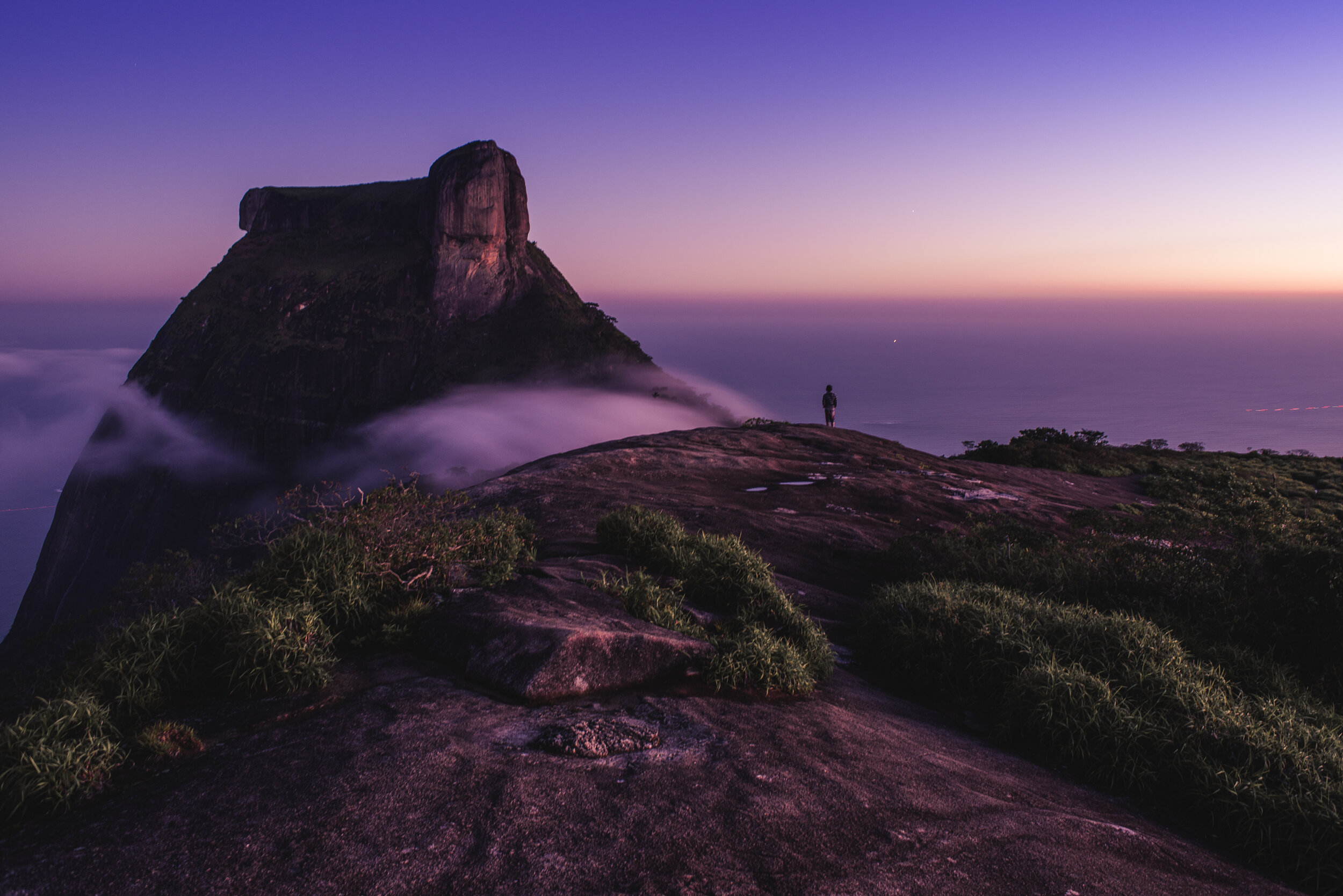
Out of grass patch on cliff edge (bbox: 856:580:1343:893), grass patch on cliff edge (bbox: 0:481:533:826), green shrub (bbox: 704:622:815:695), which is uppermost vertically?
grass patch on cliff edge (bbox: 0:481:533:826)

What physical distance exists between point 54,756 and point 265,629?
1286 mm

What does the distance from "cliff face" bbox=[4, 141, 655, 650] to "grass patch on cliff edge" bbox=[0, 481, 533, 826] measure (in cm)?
8419

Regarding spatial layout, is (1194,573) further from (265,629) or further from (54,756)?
(54,756)

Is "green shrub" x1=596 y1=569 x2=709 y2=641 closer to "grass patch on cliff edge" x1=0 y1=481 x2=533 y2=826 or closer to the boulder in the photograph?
the boulder

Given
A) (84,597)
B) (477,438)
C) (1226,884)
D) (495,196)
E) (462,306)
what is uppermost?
(495,196)

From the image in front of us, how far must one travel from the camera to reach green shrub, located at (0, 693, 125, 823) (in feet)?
10.4

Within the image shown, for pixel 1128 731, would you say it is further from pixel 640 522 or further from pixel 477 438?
pixel 477 438

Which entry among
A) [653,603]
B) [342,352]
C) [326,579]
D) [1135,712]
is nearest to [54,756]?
[326,579]

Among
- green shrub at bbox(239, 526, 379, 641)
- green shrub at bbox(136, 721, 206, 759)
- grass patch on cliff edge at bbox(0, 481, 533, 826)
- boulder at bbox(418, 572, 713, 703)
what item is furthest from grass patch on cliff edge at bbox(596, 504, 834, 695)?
green shrub at bbox(136, 721, 206, 759)

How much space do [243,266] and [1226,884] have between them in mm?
124572

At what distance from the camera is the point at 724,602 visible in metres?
7.55

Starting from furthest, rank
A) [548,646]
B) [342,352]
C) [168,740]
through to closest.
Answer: [342,352] < [548,646] < [168,740]

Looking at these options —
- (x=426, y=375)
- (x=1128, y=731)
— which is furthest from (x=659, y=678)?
(x=426, y=375)

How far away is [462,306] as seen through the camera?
296 feet
